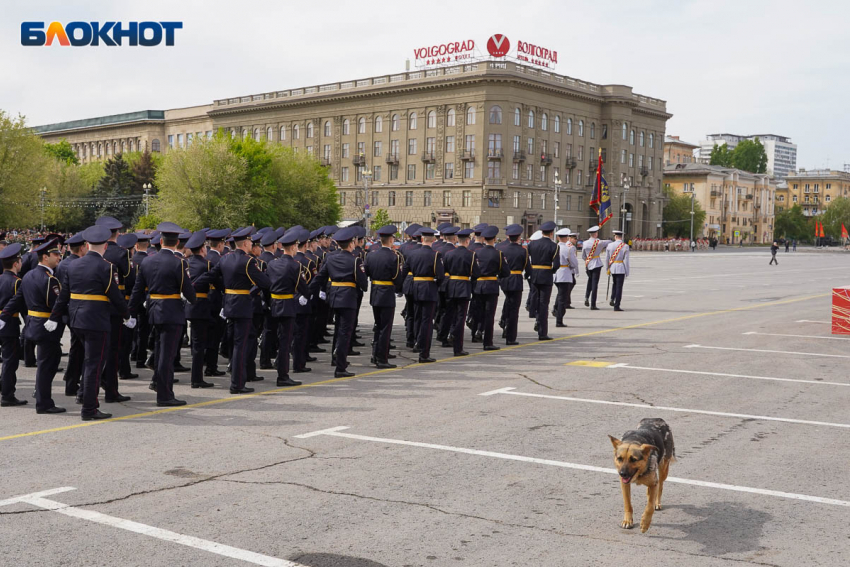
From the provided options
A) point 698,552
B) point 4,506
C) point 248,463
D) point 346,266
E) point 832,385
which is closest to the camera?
point 698,552

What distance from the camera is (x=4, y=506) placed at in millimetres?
6289

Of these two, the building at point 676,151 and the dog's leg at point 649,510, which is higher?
the building at point 676,151

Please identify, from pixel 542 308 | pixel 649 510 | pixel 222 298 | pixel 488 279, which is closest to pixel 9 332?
pixel 222 298

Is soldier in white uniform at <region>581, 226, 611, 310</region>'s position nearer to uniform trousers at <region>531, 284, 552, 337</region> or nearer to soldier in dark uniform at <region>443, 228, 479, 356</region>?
uniform trousers at <region>531, 284, 552, 337</region>

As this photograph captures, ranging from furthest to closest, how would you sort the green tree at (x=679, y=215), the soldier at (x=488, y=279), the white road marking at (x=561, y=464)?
1. the green tree at (x=679, y=215)
2. the soldier at (x=488, y=279)
3. the white road marking at (x=561, y=464)

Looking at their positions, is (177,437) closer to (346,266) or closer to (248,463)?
(248,463)

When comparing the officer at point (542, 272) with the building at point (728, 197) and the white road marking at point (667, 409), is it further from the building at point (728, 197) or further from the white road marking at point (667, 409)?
the building at point (728, 197)

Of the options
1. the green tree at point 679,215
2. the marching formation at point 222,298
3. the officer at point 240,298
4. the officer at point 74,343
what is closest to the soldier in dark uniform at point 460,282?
the marching formation at point 222,298

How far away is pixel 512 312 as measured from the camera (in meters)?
15.7

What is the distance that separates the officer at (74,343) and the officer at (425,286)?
16.5 feet

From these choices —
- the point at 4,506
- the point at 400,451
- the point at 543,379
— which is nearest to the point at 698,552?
the point at 400,451

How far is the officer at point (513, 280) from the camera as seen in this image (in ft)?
51.2

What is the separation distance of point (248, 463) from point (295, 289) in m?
4.63

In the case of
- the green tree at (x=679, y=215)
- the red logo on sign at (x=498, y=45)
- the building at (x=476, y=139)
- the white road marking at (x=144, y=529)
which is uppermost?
the red logo on sign at (x=498, y=45)
